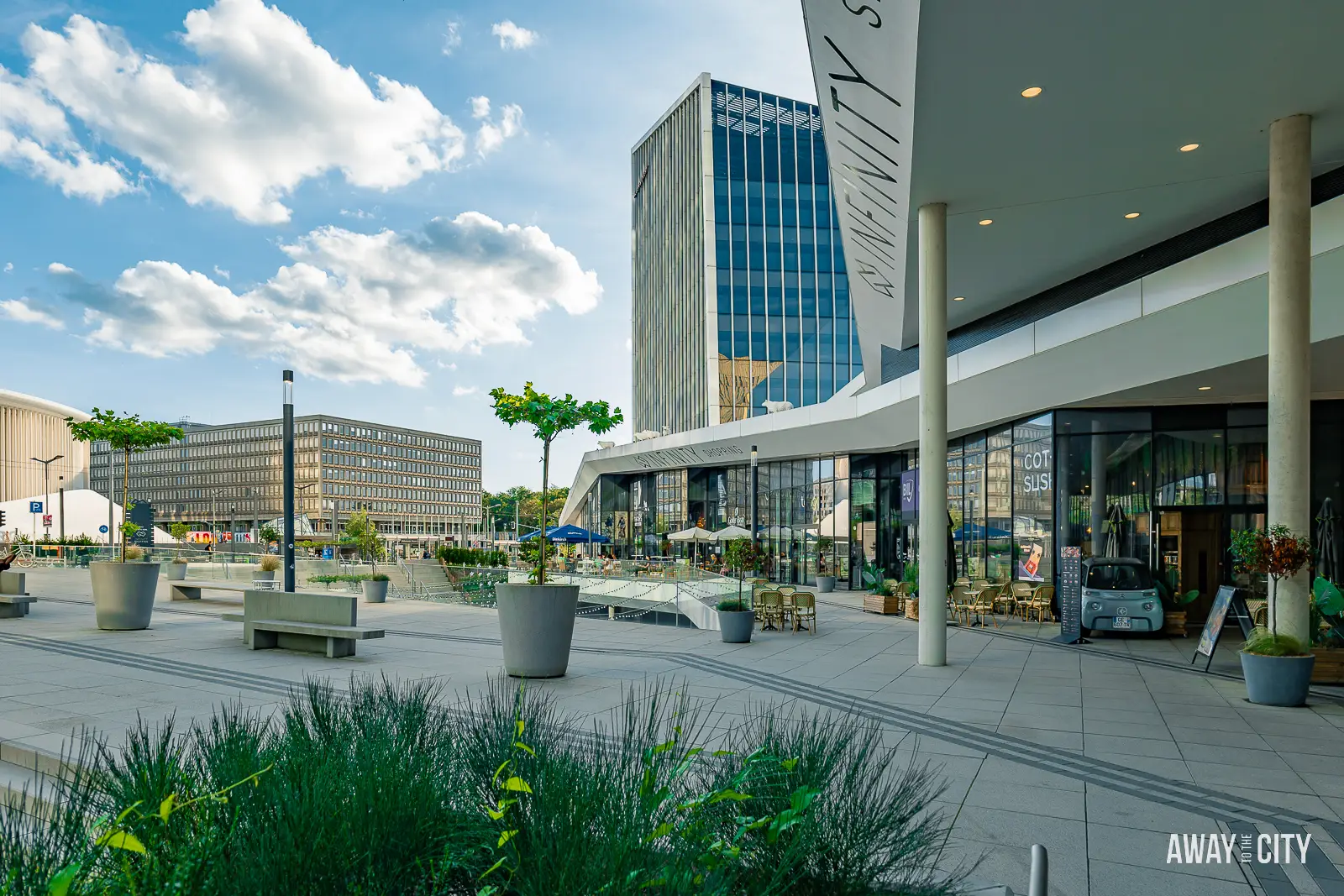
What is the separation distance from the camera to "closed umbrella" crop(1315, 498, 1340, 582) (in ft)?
47.9

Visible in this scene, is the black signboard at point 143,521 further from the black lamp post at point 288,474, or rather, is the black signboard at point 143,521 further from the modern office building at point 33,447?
the modern office building at point 33,447

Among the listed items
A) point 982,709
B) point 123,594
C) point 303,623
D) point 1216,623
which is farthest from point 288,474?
point 1216,623

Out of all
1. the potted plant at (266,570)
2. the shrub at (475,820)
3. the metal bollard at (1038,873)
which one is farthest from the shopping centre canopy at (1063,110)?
the potted plant at (266,570)

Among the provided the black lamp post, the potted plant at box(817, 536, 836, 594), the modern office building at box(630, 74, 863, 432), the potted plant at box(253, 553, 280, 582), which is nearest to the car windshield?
the potted plant at box(817, 536, 836, 594)

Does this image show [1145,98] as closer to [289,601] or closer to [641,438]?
[289,601]

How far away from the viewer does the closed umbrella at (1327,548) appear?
14.6 metres

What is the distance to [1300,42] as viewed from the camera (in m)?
7.86

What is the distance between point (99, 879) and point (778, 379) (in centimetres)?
5629

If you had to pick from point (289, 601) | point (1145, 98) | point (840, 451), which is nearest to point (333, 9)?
point (289, 601)

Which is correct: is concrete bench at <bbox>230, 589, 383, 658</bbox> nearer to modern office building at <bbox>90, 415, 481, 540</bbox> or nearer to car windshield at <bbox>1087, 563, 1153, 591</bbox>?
car windshield at <bbox>1087, 563, 1153, 591</bbox>

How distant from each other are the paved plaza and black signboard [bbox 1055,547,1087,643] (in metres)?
0.50

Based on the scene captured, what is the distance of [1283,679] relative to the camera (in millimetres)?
8812

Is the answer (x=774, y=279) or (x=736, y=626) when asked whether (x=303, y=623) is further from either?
(x=774, y=279)

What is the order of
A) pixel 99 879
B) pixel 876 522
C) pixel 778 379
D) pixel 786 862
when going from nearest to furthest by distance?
pixel 99 879 < pixel 786 862 < pixel 876 522 < pixel 778 379
